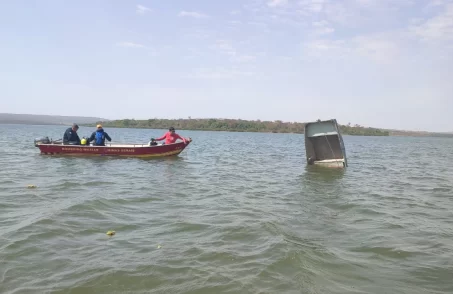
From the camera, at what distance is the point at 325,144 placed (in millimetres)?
21906

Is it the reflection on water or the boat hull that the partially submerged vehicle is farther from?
the boat hull

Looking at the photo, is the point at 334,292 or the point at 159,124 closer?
the point at 334,292

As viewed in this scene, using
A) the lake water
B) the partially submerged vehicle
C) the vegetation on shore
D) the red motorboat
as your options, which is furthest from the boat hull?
the vegetation on shore

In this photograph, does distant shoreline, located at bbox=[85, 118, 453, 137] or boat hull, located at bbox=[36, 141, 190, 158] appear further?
distant shoreline, located at bbox=[85, 118, 453, 137]

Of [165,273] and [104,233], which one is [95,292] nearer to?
[165,273]

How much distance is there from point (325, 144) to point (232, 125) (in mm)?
103248

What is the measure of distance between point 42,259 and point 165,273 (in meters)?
2.21

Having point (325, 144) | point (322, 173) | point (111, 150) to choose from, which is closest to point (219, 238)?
point (322, 173)

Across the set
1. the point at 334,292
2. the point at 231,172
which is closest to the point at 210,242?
the point at 334,292

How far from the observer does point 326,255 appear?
6.56 meters

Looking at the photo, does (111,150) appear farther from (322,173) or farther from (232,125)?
(232,125)

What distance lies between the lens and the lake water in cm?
534

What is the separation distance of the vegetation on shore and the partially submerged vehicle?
99.1 metres

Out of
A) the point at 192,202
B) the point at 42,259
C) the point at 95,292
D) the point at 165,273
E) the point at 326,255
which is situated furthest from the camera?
the point at 192,202
